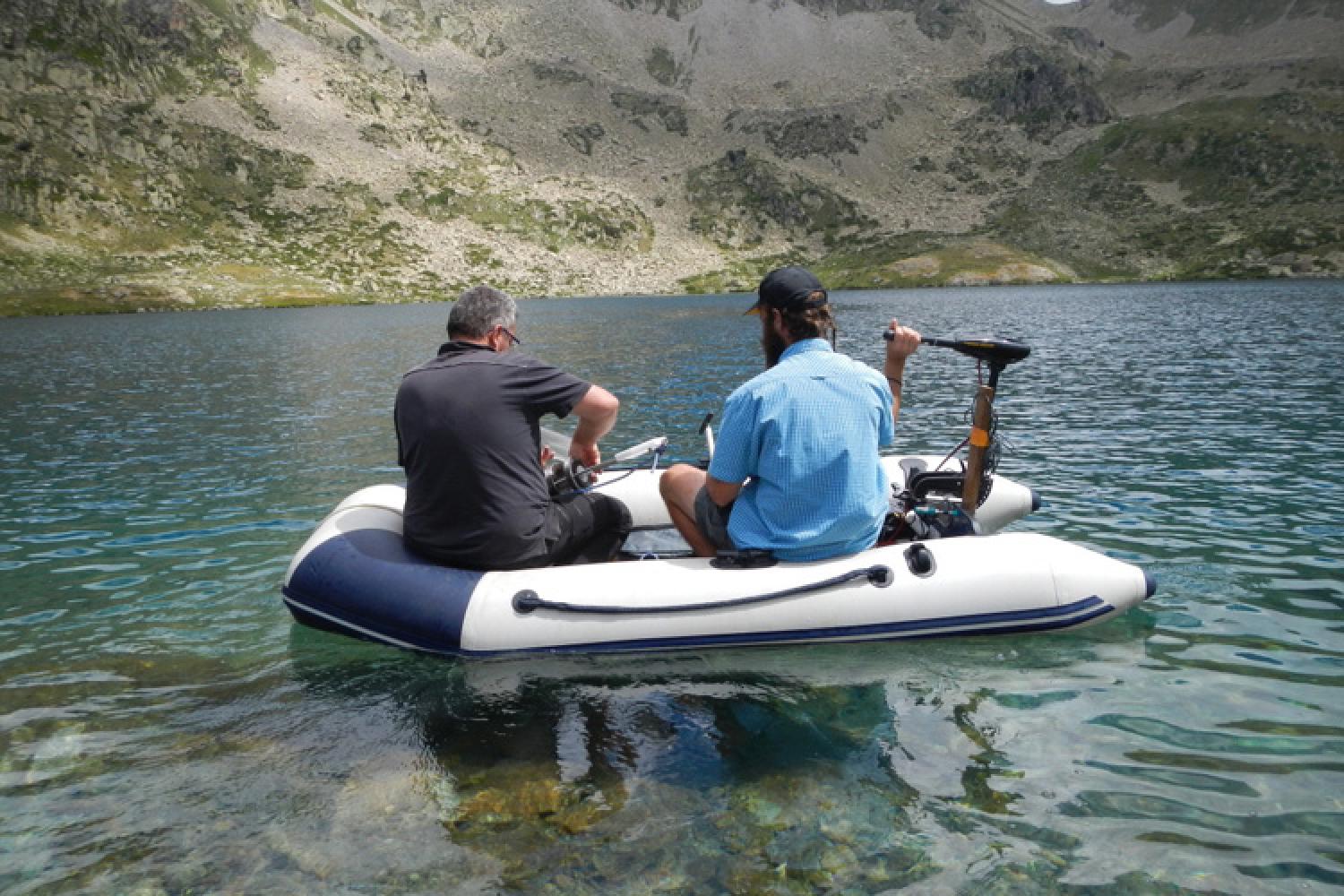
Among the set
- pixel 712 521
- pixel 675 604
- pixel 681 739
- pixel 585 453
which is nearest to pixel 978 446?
pixel 712 521

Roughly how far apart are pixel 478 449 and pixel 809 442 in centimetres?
278

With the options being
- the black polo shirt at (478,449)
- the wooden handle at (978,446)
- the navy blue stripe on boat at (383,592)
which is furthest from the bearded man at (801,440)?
the navy blue stripe on boat at (383,592)

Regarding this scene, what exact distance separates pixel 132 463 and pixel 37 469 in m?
1.77

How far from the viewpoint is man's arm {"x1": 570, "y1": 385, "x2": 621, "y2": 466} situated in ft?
23.9

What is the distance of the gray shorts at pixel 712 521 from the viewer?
7.54 metres

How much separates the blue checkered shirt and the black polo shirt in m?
1.59

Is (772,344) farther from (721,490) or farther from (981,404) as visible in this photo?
(981,404)

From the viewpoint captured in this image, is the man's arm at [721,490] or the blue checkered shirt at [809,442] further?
→ the man's arm at [721,490]

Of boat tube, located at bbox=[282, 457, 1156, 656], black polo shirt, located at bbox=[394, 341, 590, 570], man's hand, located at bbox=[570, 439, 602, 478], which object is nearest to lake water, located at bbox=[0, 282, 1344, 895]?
boat tube, located at bbox=[282, 457, 1156, 656]

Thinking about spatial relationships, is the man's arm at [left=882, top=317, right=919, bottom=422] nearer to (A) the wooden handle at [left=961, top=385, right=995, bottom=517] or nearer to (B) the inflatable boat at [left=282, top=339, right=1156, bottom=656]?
(A) the wooden handle at [left=961, top=385, right=995, bottom=517]

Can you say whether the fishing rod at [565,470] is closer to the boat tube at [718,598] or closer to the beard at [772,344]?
the boat tube at [718,598]

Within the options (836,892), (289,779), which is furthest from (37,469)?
(836,892)

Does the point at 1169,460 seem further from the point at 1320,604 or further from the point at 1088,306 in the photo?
the point at 1088,306

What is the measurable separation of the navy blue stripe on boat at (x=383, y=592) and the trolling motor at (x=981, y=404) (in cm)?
502
